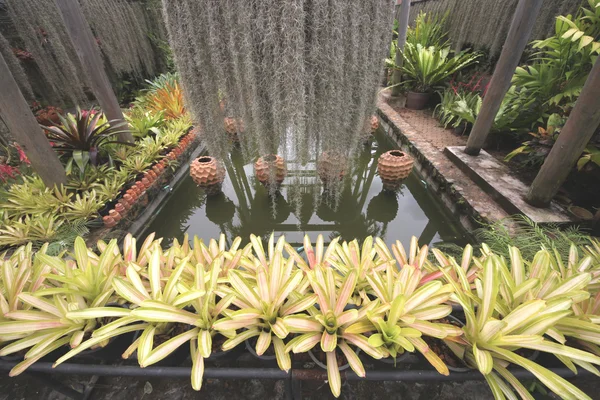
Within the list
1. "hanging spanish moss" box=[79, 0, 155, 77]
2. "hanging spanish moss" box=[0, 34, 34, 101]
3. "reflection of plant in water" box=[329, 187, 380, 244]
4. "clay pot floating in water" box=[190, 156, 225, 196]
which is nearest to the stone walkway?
"reflection of plant in water" box=[329, 187, 380, 244]

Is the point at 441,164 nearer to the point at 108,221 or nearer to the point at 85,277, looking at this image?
the point at 85,277

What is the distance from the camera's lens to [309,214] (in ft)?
6.47

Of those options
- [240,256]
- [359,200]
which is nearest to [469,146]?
[359,200]

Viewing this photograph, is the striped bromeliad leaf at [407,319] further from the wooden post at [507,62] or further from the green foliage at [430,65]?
the green foliage at [430,65]

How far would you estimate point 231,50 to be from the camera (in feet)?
3.03

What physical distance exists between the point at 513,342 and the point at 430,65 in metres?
3.78

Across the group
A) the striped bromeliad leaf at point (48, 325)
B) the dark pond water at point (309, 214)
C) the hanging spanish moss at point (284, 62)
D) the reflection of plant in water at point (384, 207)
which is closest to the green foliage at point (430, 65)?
the dark pond water at point (309, 214)

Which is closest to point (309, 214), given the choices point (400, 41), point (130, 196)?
point (130, 196)

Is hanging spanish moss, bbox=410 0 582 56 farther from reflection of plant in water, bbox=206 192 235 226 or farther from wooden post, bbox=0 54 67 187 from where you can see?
wooden post, bbox=0 54 67 187

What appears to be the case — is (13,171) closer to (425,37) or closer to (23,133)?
(23,133)

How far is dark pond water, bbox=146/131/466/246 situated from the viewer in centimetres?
183

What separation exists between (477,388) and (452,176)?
5.68 ft

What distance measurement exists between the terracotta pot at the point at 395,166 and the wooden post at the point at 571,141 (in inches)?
30.3

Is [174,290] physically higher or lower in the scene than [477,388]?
higher
